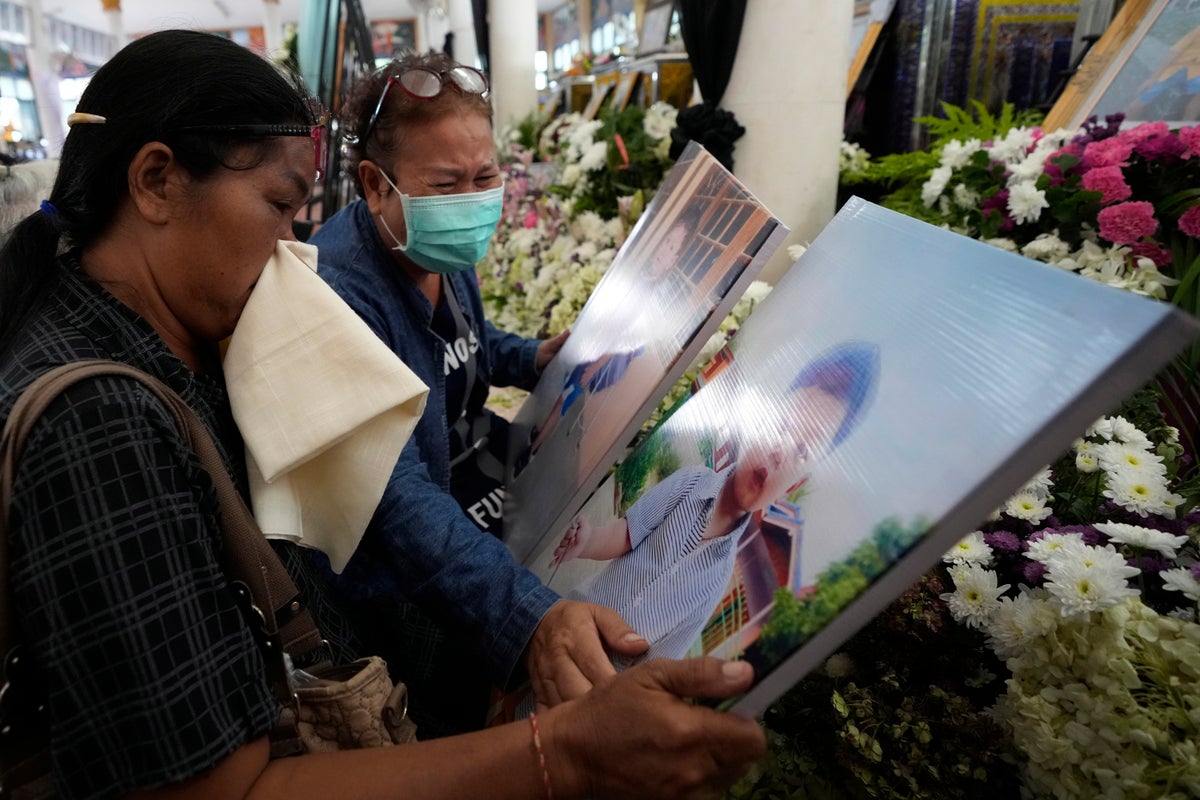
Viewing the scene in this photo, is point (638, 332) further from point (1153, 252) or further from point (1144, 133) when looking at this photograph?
point (1144, 133)

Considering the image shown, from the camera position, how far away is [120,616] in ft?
2.32

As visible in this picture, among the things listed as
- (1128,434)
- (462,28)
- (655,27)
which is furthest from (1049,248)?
(462,28)

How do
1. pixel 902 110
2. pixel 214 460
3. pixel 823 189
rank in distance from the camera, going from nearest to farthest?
pixel 214 460 < pixel 823 189 < pixel 902 110

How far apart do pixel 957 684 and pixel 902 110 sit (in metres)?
4.79

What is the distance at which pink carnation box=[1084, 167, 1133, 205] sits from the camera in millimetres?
1841

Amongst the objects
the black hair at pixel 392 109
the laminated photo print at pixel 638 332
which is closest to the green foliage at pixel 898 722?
the laminated photo print at pixel 638 332

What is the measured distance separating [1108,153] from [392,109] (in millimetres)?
1752

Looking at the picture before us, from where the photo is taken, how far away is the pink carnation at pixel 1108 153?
1.90 meters

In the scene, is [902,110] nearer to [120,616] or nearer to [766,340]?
[766,340]

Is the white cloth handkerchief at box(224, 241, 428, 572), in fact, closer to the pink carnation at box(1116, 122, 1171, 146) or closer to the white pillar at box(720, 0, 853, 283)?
the white pillar at box(720, 0, 853, 283)

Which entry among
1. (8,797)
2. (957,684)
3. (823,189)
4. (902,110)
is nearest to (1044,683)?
(957,684)

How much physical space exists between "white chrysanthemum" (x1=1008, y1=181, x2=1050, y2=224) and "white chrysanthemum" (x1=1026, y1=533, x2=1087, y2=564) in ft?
4.07

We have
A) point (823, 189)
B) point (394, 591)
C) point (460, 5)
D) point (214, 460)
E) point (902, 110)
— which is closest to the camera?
point (214, 460)

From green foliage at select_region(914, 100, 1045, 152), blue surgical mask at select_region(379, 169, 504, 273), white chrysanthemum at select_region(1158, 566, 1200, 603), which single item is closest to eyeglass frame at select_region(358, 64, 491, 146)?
blue surgical mask at select_region(379, 169, 504, 273)
